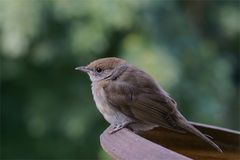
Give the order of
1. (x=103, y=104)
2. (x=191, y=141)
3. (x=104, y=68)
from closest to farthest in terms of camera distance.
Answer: (x=191, y=141), (x=103, y=104), (x=104, y=68)

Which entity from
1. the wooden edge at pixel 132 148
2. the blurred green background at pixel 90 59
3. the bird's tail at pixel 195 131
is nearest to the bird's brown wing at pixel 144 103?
the bird's tail at pixel 195 131

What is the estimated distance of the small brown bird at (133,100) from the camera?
3.85 metres

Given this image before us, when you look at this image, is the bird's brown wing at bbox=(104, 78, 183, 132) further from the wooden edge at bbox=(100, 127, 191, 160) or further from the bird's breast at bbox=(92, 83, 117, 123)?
the wooden edge at bbox=(100, 127, 191, 160)

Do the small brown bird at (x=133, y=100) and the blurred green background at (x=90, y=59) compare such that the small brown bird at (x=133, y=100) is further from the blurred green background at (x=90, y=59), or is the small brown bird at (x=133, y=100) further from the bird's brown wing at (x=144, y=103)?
the blurred green background at (x=90, y=59)

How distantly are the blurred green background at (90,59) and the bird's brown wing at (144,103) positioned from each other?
2293mm

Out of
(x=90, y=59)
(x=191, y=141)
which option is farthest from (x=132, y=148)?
(x=90, y=59)

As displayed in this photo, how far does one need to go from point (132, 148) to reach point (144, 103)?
1324 millimetres

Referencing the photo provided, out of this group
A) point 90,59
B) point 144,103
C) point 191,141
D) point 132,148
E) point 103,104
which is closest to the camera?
point 132,148

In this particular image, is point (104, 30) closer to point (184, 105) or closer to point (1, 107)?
point (184, 105)

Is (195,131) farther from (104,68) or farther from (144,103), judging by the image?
(104,68)

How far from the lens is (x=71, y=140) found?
7.67 meters

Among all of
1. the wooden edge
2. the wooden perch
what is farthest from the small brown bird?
the wooden edge

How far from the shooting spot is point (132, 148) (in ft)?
8.64

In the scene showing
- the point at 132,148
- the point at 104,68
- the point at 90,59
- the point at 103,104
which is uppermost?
the point at 132,148
